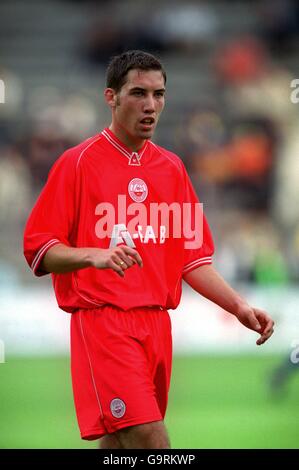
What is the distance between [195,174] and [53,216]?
1150cm

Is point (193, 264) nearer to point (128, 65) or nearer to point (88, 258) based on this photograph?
point (88, 258)

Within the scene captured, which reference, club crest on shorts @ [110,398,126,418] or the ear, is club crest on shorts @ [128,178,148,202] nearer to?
the ear

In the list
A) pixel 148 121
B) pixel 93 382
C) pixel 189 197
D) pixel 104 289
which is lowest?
pixel 93 382

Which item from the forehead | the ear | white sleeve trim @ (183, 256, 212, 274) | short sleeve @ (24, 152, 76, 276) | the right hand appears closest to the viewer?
the right hand

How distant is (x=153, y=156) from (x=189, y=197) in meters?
0.26

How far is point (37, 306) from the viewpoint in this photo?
1265 centimetres

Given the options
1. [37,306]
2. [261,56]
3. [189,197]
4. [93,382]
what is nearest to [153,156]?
[189,197]

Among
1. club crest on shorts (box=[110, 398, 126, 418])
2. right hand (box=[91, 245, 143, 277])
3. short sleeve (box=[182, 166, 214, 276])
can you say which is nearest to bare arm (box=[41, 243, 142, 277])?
right hand (box=[91, 245, 143, 277])

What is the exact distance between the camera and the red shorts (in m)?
4.52

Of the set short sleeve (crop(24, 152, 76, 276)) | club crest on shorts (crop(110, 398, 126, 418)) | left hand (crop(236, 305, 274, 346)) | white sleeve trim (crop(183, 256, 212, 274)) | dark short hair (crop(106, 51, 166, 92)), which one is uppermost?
dark short hair (crop(106, 51, 166, 92))

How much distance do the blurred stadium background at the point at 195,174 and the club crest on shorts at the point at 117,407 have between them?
359 cm
